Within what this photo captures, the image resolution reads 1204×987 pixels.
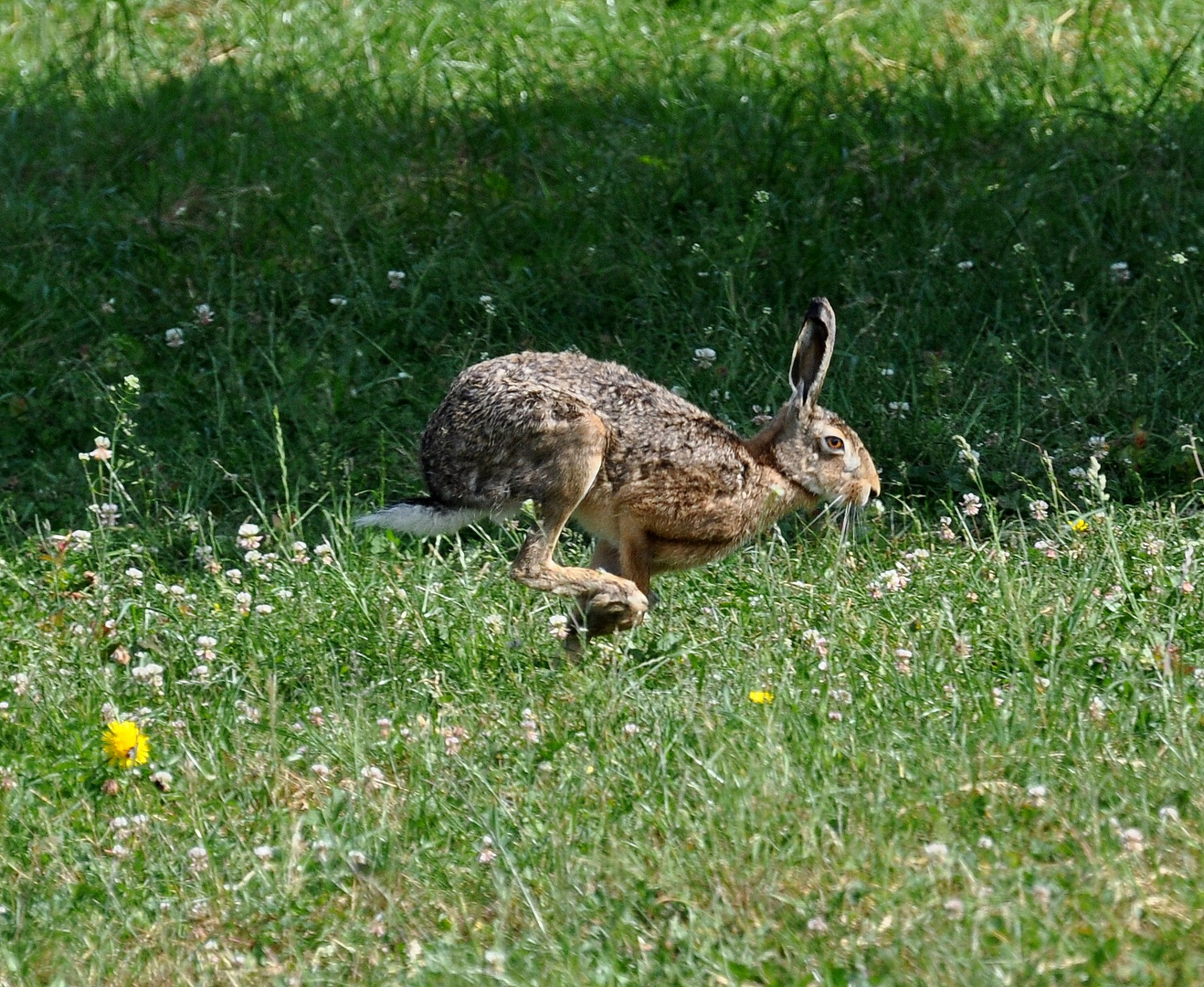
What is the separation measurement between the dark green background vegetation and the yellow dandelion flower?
7.09 feet

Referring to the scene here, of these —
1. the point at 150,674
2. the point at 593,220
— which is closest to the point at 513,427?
the point at 150,674

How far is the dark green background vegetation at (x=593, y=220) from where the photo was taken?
7.35 meters

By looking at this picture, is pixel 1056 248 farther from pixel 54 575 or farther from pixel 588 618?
pixel 54 575

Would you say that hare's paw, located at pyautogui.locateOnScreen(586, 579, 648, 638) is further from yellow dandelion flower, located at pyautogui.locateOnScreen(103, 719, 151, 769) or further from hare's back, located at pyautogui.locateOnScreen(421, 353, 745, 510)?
yellow dandelion flower, located at pyautogui.locateOnScreen(103, 719, 151, 769)

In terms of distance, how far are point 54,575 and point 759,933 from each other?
3.27 meters

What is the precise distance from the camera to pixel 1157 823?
3.89 meters

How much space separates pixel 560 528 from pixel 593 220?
3.32m

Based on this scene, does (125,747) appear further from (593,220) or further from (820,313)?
(593,220)

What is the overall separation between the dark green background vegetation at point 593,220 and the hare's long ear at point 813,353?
100 cm

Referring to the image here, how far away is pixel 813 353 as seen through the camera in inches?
234

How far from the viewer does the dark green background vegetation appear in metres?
7.35

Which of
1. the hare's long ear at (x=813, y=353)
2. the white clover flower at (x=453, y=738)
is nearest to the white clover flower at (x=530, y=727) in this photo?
the white clover flower at (x=453, y=738)

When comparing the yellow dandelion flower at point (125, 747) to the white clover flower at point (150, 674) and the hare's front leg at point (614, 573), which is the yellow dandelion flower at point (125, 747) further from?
the hare's front leg at point (614, 573)

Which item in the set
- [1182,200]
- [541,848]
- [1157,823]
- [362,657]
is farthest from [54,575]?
[1182,200]
